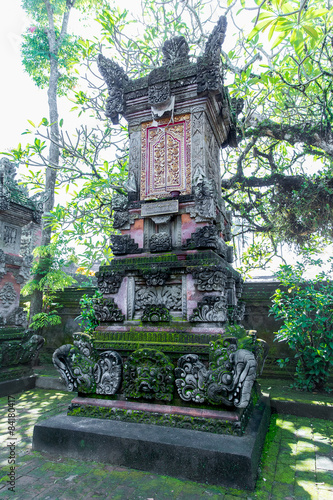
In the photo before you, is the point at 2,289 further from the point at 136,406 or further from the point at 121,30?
the point at 121,30

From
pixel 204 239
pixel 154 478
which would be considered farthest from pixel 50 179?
pixel 154 478

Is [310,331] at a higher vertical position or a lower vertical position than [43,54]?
lower

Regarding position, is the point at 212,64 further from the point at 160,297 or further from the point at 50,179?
the point at 50,179

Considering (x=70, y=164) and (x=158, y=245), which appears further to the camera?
(x=70, y=164)

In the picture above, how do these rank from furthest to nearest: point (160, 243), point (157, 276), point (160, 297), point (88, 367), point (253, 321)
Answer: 1. point (253, 321)
2. point (160, 243)
3. point (160, 297)
4. point (157, 276)
5. point (88, 367)

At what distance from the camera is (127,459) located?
10.5ft

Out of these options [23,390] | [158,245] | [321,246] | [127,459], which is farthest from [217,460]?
[321,246]

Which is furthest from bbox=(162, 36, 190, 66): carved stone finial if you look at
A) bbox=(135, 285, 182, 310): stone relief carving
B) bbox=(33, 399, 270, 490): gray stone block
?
bbox=(33, 399, 270, 490): gray stone block

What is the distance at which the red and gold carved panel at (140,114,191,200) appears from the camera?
15.8ft

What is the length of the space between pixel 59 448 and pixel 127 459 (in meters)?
0.85

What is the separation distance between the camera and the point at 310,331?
598 centimetres

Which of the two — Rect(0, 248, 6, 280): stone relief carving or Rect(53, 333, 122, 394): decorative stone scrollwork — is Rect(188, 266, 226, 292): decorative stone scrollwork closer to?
Rect(53, 333, 122, 394): decorative stone scrollwork

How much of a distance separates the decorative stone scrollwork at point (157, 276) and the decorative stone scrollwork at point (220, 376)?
1060 millimetres

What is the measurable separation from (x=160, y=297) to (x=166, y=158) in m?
2.27
